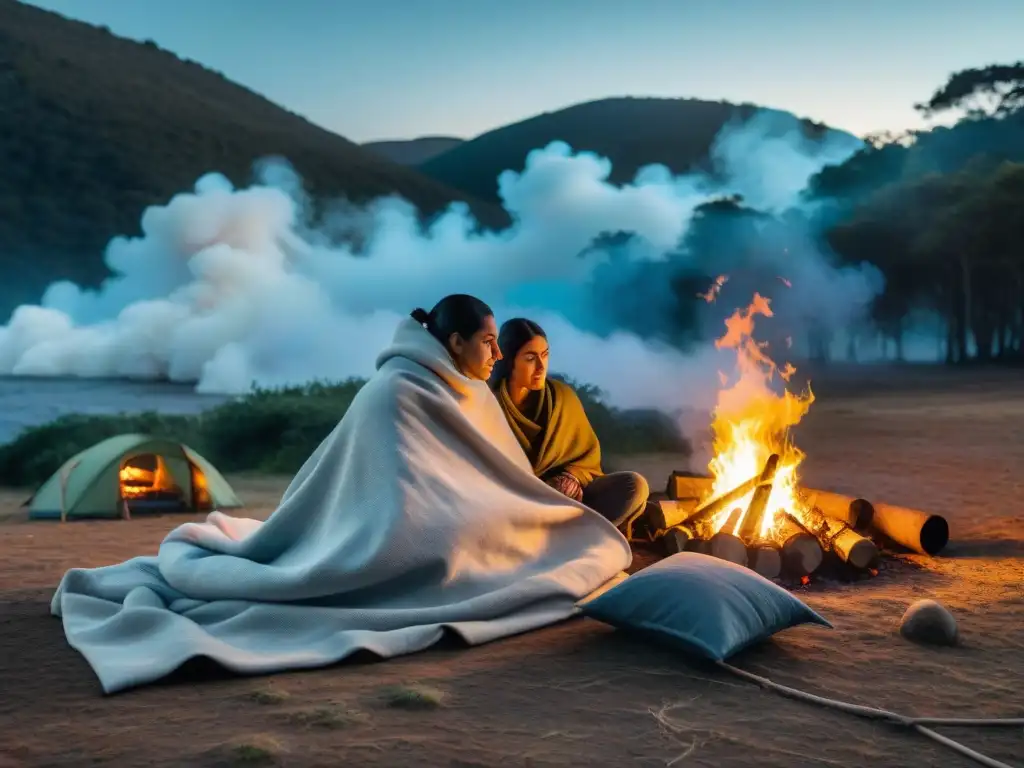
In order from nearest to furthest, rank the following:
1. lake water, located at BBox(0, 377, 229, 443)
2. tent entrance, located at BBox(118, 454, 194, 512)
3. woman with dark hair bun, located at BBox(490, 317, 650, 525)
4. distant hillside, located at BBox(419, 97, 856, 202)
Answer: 1. woman with dark hair bun, located at BBox(490, 317, 650, 525)
2. tent entrance, located at BBox(118, 454, 194, 512)
3. lake water, located at BBox(0, 377, 229, 443)
4. distant hillside, located at BBox(419, 97, 856, 202)

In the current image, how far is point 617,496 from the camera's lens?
6074 mm

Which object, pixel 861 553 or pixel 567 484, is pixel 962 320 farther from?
pixel 567 484

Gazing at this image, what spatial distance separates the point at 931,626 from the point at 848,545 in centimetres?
160

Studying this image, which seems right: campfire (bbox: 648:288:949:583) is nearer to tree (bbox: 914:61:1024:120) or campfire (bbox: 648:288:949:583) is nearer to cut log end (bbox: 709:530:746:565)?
cut log end (bbox: 709:530:746:565)

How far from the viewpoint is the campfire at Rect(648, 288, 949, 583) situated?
6020 millimetres

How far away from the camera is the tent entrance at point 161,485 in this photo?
10.2 meters

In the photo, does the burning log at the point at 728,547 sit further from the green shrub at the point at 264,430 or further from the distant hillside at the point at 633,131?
the distant hillside at the point at 633,131

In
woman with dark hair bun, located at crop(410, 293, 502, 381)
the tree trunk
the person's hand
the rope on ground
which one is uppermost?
the tree trunk

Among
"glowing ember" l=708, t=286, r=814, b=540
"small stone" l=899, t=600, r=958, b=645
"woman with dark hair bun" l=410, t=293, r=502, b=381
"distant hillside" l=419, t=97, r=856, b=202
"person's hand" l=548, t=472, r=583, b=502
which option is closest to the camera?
"small stone" l=899, t=600, r=958, b=645

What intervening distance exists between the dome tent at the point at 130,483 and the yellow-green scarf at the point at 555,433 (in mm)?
5128

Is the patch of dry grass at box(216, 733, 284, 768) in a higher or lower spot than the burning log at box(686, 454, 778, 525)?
lower

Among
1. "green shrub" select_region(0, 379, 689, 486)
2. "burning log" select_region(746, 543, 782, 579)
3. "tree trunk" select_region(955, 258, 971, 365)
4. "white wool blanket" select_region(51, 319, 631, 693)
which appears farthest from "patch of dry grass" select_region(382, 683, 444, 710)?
"tree trunk" select_region(955, 258, 971, 365)

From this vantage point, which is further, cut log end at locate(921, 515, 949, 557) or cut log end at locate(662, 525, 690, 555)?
cut log end at locate(921, 515, 949, 557)

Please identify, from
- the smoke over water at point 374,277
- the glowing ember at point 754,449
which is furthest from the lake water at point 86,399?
the glowing ember at point 754,449
